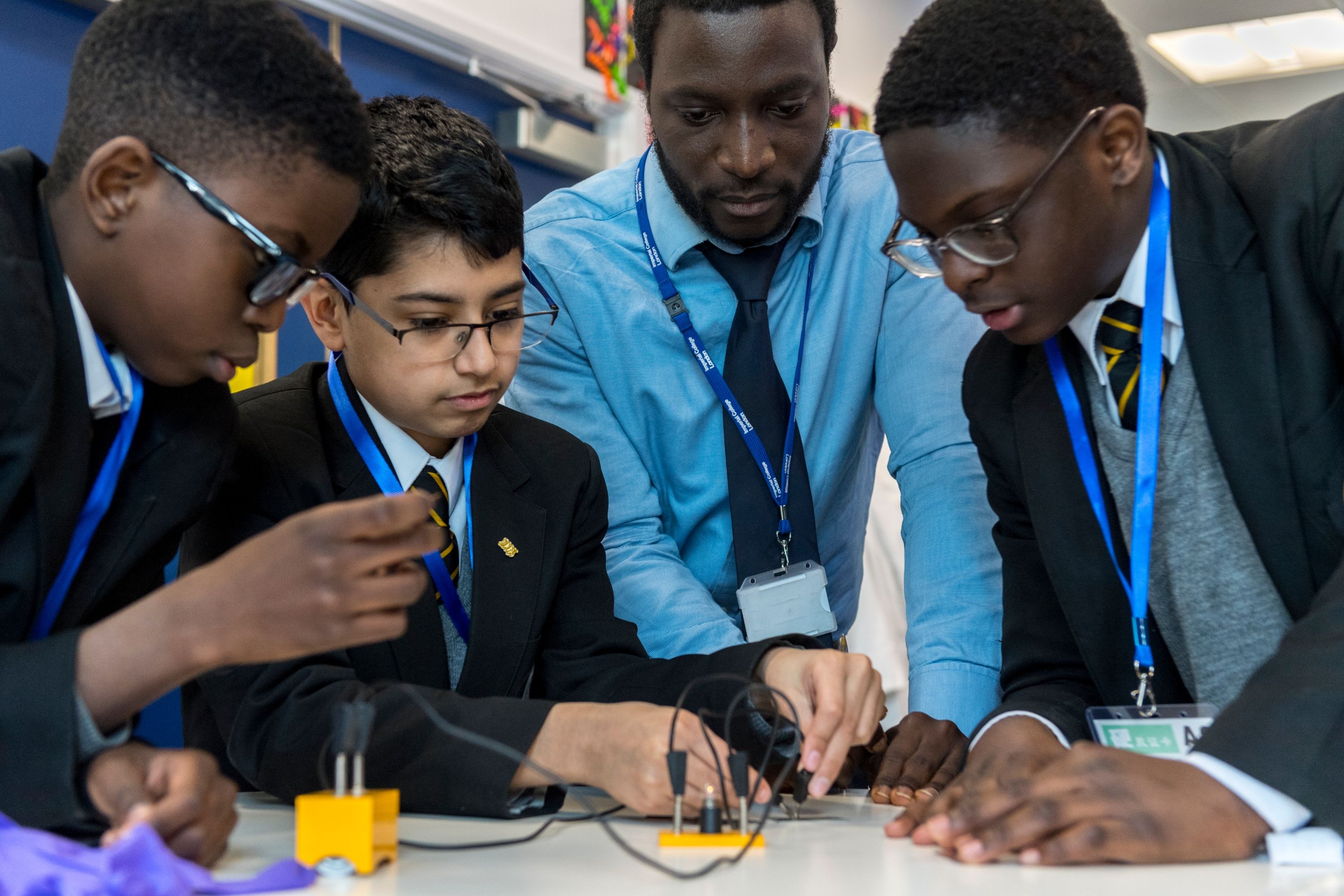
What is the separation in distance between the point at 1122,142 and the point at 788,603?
85 centimetres

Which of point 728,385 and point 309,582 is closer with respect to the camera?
point 309,582

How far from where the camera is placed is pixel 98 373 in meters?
1.27

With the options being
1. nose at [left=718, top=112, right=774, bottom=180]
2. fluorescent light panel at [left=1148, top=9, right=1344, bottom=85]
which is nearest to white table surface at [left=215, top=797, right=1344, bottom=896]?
nose at [left=718, top=112, right=774, bottom=180]

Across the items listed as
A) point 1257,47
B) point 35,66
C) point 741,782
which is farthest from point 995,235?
point 1257,47

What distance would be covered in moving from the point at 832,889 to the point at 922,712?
748 millimetres

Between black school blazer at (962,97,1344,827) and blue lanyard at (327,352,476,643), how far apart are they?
0.72 metres

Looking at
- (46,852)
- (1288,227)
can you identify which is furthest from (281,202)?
(1288,227)

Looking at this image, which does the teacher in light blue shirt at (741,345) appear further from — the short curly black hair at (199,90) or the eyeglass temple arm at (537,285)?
the short curly black hair at (199,90)

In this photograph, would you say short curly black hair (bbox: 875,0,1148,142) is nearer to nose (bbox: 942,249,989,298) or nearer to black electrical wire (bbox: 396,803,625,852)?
nose (bbox: 942,249,989,298)

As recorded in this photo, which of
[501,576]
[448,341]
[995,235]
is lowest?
[501,576]

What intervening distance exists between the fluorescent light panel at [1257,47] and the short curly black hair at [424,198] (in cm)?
460

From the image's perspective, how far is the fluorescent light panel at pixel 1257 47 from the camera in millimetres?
5285

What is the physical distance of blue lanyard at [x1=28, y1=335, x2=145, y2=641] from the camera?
1.26m

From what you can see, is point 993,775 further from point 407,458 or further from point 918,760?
point 407,458
